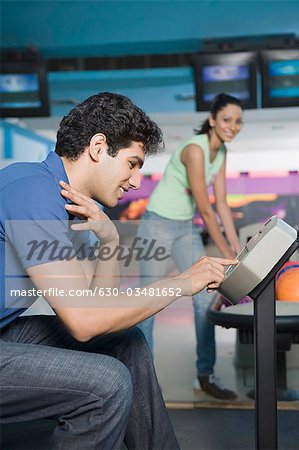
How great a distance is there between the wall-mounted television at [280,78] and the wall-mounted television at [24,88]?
6.51 ft

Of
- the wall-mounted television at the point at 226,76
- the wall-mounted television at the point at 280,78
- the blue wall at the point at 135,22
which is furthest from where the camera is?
the wall-mounted television at the point at 226,76

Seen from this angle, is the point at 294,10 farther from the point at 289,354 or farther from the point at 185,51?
the point at 289,354

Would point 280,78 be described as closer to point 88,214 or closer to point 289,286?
point 289,286

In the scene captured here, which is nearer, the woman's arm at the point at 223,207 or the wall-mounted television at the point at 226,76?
the woman's arm at the point at 223,207

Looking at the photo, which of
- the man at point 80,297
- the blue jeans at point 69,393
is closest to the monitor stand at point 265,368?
the man at point 80,297

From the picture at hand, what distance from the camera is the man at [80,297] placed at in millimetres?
1370

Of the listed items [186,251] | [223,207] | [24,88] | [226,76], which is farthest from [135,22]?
[186,251]

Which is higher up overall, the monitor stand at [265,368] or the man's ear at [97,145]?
the man's ear at [97,145]

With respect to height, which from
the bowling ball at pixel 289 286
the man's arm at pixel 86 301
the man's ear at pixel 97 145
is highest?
the man's ear at pixel 97 145

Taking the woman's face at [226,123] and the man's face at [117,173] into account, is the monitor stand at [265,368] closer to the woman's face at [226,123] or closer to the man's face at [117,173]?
the man's face at [117,173]

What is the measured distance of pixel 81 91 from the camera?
27.4 ft

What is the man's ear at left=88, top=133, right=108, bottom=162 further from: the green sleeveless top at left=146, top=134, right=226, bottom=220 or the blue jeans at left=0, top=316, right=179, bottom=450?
the green sleeveless top at left=146, top=134, right=226, bottom=220

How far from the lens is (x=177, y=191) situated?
291 centimetres

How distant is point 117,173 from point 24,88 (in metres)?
4.90
